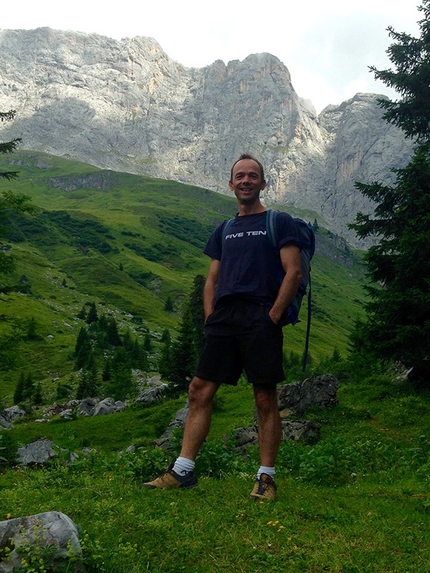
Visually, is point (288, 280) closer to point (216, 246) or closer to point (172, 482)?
point (216, 246)

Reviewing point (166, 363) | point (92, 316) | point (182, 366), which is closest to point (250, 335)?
point (182, 366)

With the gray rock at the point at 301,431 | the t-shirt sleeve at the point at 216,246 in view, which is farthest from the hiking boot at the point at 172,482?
the gray rock at the point at 301,431

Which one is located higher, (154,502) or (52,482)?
(154,502)

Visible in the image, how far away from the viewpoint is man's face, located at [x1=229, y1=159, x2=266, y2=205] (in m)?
7.50

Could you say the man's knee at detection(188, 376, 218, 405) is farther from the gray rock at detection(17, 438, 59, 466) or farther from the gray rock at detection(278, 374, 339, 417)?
the gray rock at detection(278, 374, 339, 417)

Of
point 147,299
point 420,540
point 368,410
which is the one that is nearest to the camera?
point 420,540

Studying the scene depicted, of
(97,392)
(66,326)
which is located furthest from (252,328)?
(66,326)

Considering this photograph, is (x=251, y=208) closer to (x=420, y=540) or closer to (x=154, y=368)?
(x=420, y=540)

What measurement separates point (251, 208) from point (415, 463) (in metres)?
6.74

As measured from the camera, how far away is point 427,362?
17656mm

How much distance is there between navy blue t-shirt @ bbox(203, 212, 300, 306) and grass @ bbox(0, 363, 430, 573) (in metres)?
2.71

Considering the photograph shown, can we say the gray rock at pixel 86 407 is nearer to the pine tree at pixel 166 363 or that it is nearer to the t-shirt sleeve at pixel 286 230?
the pine tree at pixel 166 363

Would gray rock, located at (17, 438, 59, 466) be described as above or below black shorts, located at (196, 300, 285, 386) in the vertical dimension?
below

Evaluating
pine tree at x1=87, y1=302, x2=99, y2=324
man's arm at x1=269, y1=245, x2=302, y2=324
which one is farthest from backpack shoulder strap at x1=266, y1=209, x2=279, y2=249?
pine tree at x1=87, y1=302, x2=99, y2=324
